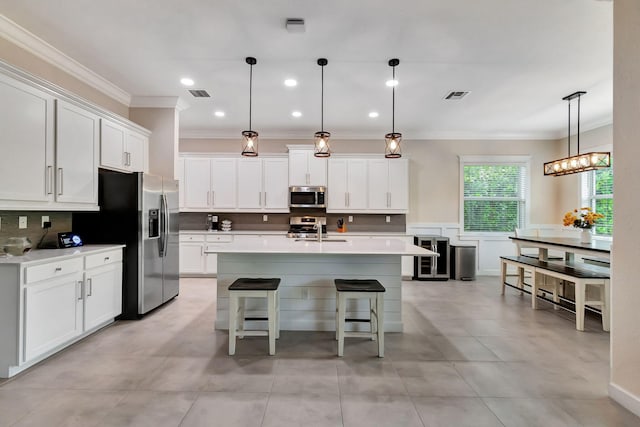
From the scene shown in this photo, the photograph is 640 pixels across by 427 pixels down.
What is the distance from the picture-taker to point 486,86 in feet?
13.2

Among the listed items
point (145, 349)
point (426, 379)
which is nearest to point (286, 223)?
point (145, 349)

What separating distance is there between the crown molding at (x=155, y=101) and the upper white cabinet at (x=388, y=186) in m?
3.39

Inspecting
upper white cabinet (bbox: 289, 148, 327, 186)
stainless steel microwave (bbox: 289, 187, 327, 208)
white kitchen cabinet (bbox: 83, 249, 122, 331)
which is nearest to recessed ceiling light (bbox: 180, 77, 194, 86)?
white kitchen cabinet (bbox: 83, 249, 122, 331)

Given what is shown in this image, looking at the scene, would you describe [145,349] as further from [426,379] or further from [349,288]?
[426,379]

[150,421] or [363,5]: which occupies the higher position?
[363,5]


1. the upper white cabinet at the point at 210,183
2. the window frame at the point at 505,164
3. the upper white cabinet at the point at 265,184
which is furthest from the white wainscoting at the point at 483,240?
the upper white cabinet at the point at 210,183

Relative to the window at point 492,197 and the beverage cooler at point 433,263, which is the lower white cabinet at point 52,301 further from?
the window at point 492,197

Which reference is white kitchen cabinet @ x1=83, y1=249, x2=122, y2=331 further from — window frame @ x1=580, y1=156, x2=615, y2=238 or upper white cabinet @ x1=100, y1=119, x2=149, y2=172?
window frame @ x1=580, y1=156, x2=615, y2=238

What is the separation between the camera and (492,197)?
247 inches

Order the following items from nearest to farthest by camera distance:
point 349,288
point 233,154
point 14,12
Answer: point 14,12 → point 349,288 → point 233,154

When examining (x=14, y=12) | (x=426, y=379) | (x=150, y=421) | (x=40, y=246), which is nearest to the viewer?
(x=150, y=421)

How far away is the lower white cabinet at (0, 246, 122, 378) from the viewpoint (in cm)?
234

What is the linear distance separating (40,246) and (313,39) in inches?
132

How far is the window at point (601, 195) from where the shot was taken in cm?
520
